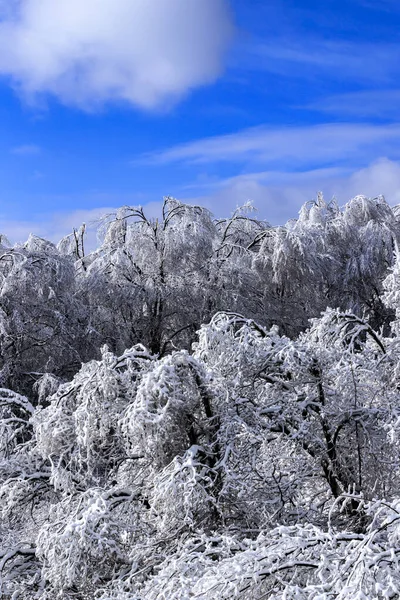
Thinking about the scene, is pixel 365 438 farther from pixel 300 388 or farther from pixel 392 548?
pixel 392 548

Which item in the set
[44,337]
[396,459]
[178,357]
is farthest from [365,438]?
[44,337]

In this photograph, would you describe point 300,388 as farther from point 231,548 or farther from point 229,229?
point 229,229

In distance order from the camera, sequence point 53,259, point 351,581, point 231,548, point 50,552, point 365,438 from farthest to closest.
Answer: point 53,259, point 365,438, point 50,552, point 231,548, point 351,581

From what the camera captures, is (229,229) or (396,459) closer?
(396,459)

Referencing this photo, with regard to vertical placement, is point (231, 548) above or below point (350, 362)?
below

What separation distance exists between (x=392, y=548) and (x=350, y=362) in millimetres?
3700

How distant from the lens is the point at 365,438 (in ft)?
24.5

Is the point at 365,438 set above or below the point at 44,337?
below

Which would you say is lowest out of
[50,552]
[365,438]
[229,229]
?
[50,552]

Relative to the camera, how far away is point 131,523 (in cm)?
696

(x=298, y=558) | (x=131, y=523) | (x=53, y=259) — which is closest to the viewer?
(x=298, y=558)

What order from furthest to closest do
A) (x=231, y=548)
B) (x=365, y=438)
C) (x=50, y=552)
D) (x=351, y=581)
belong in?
(x=365, y=438) < (x=50, y=552) < (x=231, y=548) < (x=351, y=581)

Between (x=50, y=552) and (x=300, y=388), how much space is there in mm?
3111

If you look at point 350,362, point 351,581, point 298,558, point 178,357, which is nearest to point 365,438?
point 350,362
